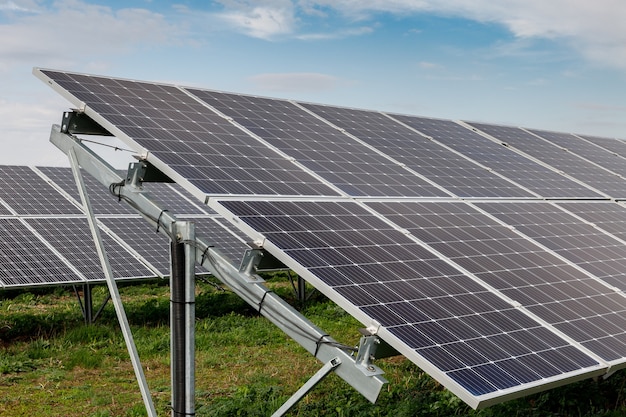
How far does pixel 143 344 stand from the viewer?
17031 mm

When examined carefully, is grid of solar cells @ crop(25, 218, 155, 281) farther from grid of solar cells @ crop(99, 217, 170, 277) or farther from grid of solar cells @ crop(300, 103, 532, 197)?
grid of solar cells @ crop(300, 103, 532, 197)

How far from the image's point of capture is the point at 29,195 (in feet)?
77.3

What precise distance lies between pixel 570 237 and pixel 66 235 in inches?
576

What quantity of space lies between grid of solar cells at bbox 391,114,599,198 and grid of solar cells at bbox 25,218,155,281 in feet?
27.3

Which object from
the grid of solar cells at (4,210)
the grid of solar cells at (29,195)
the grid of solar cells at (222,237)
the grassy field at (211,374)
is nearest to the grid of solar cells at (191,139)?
the grassy field at (211,374)

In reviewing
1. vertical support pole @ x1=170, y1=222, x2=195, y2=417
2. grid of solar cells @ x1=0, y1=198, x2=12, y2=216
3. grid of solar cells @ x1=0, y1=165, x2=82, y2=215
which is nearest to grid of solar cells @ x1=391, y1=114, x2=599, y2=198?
vertical support pole @ x1=170, y1=222, x2=195, y2=417

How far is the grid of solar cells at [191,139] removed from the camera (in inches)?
384

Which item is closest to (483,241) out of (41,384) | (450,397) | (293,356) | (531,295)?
(531,295)

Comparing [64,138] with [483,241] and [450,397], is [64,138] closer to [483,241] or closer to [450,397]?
[483,241]

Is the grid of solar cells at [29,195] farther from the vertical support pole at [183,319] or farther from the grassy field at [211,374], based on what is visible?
the vertical support pole at [183,319]

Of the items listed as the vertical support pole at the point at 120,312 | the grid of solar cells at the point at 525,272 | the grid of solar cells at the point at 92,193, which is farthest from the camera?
the grid of solar cells at the point at 92,193

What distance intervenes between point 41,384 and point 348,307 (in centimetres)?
898

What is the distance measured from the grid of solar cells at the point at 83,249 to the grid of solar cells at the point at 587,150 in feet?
40.3

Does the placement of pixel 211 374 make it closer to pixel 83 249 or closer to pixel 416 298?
pixel 83 249
